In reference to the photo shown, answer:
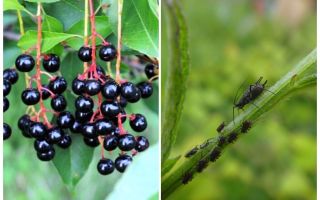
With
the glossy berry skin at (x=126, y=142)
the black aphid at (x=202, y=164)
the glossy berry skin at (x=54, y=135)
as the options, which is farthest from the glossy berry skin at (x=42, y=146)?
the black aphid at (x=202, y=164)

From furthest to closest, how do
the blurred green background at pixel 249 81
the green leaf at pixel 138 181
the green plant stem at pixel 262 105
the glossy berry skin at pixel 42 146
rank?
the blurred green background at pixel 249 81 < the glossy berry skin at pixel 42 146 < the green plant stem at pixel 262 105 < the green leaf at pixel 138 181

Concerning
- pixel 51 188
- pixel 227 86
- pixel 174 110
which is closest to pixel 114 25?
pixel 174 110

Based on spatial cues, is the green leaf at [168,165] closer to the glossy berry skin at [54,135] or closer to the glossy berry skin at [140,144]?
the glossy berry skin at [140,144]

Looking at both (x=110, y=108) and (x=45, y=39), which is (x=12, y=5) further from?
(x=110, y=108)

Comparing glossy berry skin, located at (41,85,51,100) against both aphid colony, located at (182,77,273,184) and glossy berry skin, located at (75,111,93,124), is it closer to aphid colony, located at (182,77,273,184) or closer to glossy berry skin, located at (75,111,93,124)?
glossy berry skin, located at (75,111,93,124)

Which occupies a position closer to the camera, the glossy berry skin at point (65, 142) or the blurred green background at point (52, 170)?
the blurred green background at point (52, 170)

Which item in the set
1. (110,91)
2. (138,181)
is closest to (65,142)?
(110,91)
